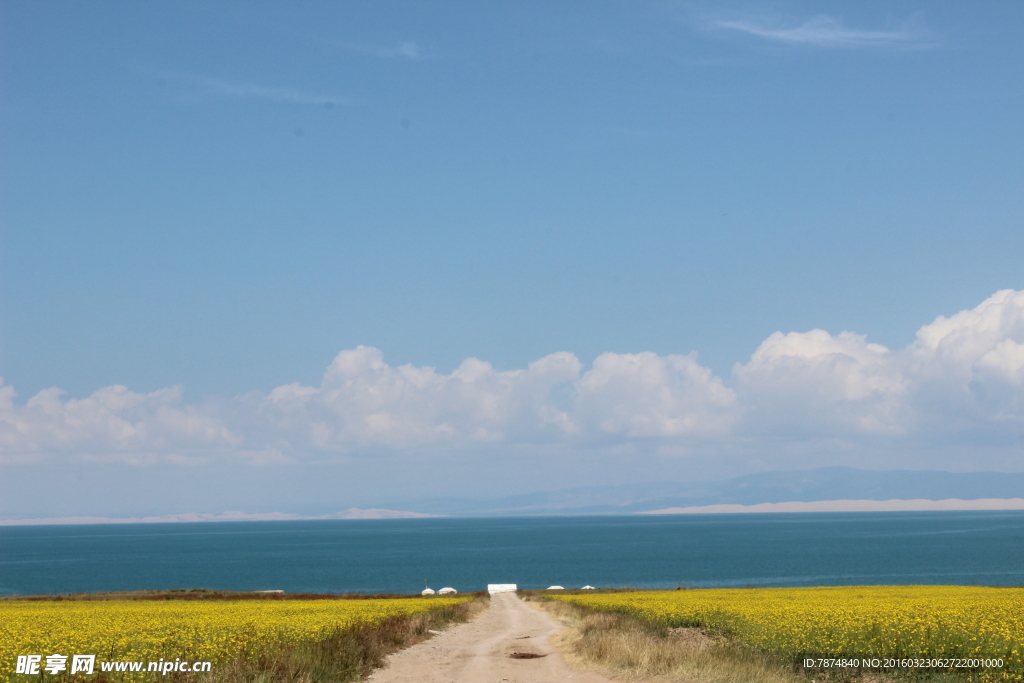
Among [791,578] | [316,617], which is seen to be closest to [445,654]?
[316,617]

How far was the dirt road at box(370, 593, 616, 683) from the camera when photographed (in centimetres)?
2027

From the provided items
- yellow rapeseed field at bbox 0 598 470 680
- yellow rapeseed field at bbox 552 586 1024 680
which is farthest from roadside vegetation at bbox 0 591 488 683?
yellow rapeseed field at bbox 552 586 1024 680

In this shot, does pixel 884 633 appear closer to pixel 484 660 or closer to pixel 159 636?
pixel 484 660

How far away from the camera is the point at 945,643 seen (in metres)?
19.1

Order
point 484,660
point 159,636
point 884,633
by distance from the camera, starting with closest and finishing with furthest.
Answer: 1. point 884,633
2. point 159,636
3. point 484,660

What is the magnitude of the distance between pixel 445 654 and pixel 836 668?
38.2 ft

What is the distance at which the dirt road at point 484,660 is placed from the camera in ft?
66.5

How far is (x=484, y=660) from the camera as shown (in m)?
23.9

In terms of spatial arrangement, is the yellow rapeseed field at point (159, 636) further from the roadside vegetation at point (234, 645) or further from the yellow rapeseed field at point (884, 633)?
the yellow rapeseed field at point (884, 633)

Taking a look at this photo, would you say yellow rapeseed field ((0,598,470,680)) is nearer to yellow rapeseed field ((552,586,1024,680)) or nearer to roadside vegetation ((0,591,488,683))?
roadside vegetation ((0,591,488,683))

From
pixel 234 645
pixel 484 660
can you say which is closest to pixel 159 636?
pixel 234 645

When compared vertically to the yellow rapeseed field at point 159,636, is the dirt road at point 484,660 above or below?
below

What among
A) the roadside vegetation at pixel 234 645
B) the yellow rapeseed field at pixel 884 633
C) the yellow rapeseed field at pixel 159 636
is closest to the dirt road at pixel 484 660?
the roadside vegetation at pixel 234 645

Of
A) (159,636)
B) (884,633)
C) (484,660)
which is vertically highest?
(884,633)
